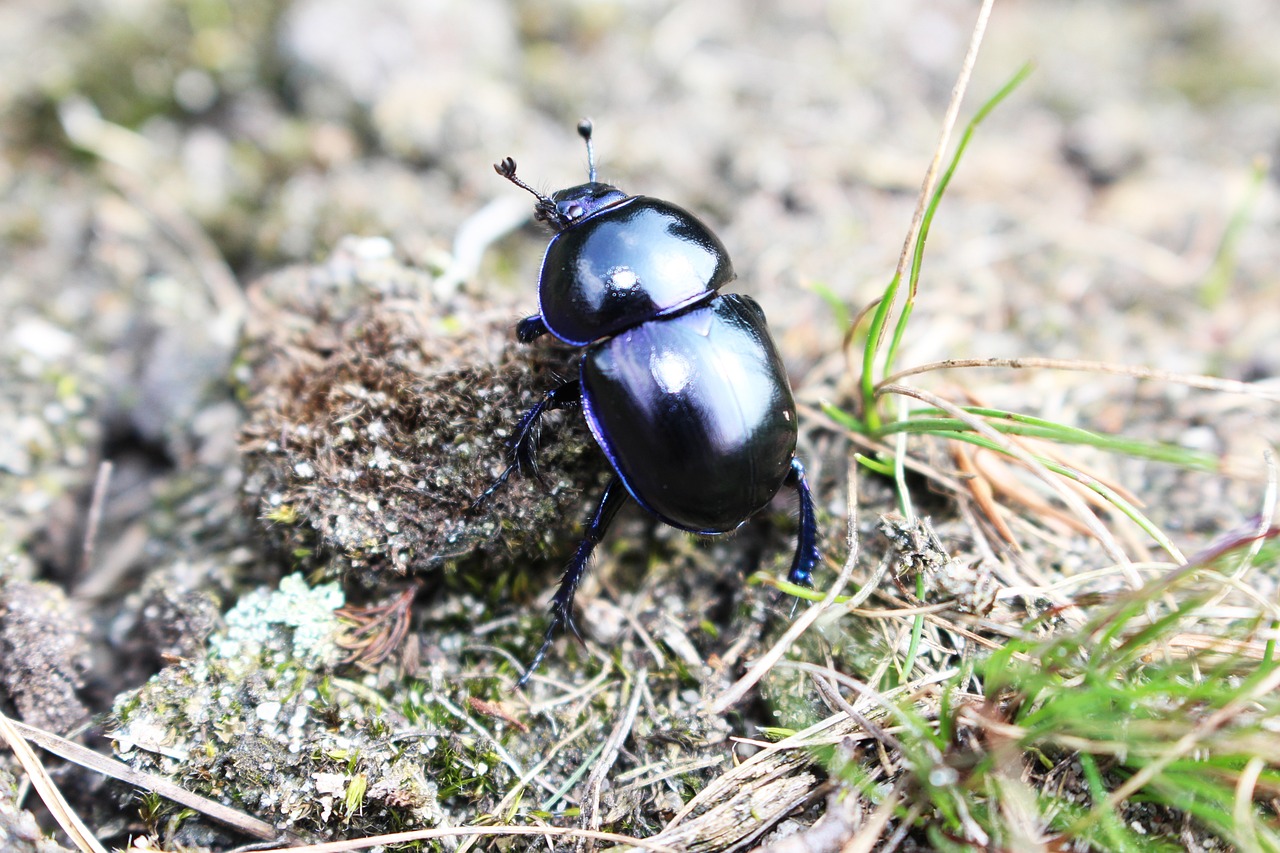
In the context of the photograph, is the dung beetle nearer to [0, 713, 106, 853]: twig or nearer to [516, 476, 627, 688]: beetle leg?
[516, 476, 627, 688]: beetle leg

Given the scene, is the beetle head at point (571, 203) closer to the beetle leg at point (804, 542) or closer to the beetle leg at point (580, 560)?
the beetle leg at point (580, 560)

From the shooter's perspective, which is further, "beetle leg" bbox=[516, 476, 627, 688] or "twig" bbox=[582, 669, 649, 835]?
"beetle leg" bbox=[516, 476, 627, 688]

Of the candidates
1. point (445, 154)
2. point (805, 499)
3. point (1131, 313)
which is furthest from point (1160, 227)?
point (445, 154)

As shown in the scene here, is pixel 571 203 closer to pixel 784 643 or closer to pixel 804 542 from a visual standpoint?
pixel 804 542

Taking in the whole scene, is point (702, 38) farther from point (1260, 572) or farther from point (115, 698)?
point (115, 698)

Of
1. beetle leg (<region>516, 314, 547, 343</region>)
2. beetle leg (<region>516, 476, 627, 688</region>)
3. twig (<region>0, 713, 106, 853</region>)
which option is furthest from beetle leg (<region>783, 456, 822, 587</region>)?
twig (<region>0, 713, 106, 853</region>)

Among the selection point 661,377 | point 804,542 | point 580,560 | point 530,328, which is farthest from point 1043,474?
point 530,328
